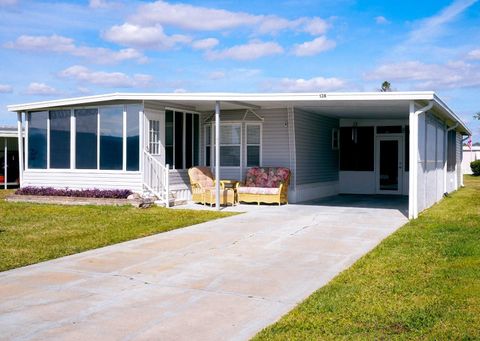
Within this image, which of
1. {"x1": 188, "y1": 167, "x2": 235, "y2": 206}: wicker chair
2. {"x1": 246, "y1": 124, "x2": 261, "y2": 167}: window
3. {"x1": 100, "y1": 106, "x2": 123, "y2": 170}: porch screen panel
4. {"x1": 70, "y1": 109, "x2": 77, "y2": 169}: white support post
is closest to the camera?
{"x1": 188, "y1": 167, "x2": 235, "y2": 206}: wicker chair

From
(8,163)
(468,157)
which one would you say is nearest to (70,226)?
(8,163)

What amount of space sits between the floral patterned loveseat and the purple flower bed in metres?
3.21

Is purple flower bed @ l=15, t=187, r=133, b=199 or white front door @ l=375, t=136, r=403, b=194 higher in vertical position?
white front door @ l=375, t=136, r=403, b=194

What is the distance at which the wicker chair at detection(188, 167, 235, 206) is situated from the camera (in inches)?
580

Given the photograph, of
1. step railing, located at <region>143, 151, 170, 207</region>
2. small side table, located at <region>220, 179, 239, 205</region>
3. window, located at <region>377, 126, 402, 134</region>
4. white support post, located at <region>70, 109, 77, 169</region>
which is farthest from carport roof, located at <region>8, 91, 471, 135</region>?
window, located at <region>377, 126, 402, 134</region>

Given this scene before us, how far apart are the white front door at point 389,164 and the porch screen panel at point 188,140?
23.1 feet

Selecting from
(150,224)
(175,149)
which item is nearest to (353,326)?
(150,224)

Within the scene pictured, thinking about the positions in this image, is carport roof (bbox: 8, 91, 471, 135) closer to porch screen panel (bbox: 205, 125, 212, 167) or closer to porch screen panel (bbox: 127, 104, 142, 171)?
porch screen panel (bbox: 127, 104, 142, 171)

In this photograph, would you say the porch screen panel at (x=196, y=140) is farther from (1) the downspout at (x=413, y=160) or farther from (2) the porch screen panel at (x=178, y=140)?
(1) the downspout at (x=413, y=160)

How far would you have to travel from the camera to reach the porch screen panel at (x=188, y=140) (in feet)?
53.3

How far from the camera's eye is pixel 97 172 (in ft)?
50.2

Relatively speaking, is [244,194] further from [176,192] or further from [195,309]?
[195,309]

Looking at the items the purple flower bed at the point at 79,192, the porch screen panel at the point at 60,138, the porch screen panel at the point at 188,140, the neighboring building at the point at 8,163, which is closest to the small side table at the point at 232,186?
the porch screen panel at the point at 188,140

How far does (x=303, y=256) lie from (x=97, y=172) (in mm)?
8843
